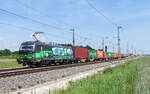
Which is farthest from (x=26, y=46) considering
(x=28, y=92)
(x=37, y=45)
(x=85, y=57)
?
(x=85, y=57)

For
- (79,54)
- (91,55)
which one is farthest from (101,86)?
(91,55)

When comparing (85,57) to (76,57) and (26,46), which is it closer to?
(76,57)

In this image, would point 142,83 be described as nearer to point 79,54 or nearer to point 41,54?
point 41,54

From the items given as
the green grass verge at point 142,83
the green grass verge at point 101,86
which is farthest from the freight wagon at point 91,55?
the green grass verge at point 101,86

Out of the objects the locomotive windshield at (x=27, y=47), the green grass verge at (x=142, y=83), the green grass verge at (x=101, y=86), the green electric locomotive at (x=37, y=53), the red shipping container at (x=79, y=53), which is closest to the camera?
the green grass verge at (x=101, y=86)

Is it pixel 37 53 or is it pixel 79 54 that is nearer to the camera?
pixel 37 53

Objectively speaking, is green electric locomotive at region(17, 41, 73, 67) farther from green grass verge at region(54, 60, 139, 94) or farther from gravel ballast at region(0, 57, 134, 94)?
green grass verge at region(54, 60, 139, 94)

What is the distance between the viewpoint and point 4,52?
119m

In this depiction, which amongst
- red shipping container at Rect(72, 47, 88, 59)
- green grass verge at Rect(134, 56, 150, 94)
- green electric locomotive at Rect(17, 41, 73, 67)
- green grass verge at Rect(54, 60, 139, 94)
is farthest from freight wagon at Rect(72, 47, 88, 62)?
green grass verge at Rect(54, 60, 139, 94)

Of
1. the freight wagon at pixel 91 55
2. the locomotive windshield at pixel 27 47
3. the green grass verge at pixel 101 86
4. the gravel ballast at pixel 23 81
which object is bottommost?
the gravel ballast at pixel 23 81

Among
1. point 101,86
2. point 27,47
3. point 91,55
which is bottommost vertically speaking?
point 101,86

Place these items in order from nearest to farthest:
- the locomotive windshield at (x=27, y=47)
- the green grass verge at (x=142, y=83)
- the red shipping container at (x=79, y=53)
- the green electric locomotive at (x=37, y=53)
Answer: the green grass verge at (x=142, y=83), the green electric locomotive at (x=37, y=53), the locomotive windshield at (x=27, y=47), the red shipping container at (x=79, y=53)

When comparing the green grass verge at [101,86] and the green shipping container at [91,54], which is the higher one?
the green shipping container at [91,54]

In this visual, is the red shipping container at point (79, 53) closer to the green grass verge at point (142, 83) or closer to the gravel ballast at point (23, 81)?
the green grass verge at point (142, 83)
